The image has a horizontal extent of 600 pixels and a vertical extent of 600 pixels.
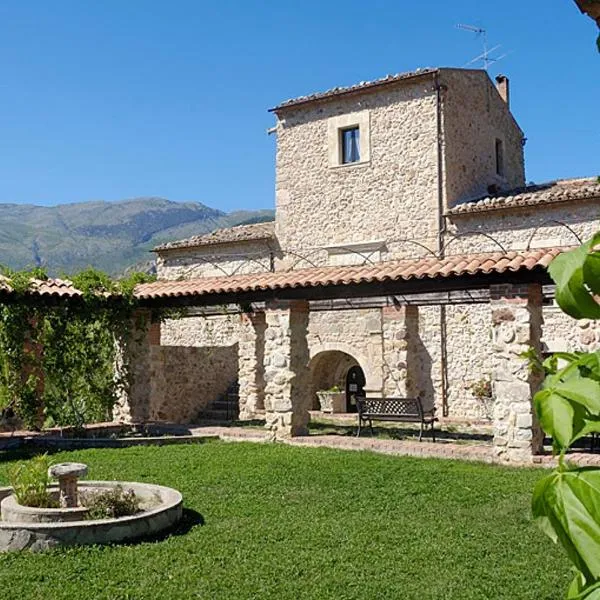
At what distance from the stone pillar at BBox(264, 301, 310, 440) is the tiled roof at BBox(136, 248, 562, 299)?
1.76ft

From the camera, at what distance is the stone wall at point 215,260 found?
20.1 meters

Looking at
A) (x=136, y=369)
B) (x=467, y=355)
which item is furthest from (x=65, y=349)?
(x=467, y=355)

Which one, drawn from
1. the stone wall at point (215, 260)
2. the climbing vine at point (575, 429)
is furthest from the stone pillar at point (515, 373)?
the stone wall at point (215, 260)

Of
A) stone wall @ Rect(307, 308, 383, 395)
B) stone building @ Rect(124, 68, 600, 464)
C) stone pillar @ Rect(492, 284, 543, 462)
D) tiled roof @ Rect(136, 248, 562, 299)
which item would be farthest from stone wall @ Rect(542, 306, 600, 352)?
stone pillar @ Rect(492, 284, 543, 462)

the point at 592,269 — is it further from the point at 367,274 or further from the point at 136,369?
the point at 136,369

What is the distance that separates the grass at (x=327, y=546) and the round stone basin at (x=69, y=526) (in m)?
0.15

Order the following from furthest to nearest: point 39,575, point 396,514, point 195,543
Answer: point 396,514 → point 195,543 → point 39,575

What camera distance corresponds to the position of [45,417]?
13617mm

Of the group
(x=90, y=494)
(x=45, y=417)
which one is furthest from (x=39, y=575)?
(x=45, y=417)

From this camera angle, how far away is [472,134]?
18469mm

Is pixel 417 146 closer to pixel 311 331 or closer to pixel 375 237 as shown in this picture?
pixel 375 237

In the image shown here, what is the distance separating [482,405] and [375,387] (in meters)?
2.68

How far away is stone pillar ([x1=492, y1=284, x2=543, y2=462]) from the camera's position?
949 centimetres

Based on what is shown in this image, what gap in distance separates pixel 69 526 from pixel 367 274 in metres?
6.31
